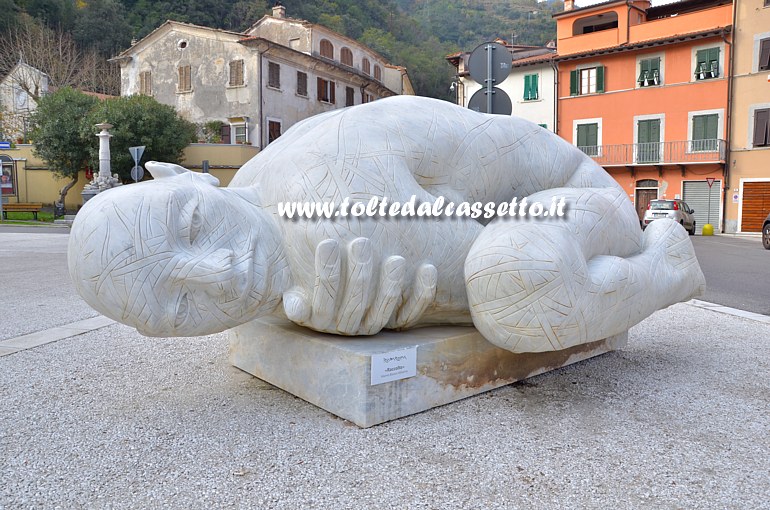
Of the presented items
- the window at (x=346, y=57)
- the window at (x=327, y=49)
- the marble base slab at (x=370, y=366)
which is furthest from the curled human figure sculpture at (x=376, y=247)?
the window at (x=346, y=57)

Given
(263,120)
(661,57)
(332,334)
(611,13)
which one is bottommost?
(332,334)

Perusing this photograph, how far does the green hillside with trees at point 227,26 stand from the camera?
3174 cm

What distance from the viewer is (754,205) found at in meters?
20.0

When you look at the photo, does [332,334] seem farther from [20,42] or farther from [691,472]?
[20,42]

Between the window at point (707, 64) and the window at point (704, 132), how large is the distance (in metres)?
1.30

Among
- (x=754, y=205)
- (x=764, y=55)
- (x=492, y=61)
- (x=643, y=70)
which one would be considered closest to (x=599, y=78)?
(x=643, y=70)

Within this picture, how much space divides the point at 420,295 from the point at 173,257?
1072mm

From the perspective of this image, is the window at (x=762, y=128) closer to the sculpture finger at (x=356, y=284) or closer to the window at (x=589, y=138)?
the window at (x=589, y=138)

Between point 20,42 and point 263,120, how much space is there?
46.6ft

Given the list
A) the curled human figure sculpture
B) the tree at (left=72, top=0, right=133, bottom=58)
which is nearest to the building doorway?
the curled human figure sculpture

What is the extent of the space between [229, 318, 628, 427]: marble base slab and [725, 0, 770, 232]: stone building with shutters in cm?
1990

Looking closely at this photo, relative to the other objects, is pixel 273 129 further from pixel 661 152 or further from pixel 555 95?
pixel 661 152

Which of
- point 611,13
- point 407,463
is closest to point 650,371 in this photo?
point 407,463

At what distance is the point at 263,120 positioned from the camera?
2395 cm
